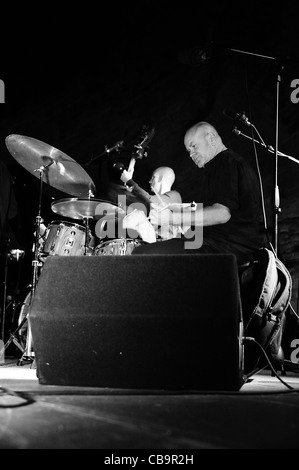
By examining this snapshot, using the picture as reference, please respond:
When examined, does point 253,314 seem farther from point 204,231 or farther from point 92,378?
point 92,378

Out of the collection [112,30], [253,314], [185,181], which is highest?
[112,30]

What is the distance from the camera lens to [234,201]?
2531mm

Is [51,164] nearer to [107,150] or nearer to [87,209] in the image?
[87,209]

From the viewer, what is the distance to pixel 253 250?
Answer: 2514 millimetres

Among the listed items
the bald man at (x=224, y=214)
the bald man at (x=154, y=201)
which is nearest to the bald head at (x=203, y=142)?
the bald man at (x=224, y=214)

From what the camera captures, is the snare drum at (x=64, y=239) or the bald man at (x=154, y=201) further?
the snare drum at (x=64, y=239)

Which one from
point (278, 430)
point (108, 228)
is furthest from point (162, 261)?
point (108, 228)

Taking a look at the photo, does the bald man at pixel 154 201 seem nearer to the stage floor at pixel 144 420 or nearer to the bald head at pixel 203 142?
the bald head at pixel 203 142

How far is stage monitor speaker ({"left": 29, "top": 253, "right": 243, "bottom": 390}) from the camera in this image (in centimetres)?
144

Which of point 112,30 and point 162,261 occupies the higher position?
point 112,30

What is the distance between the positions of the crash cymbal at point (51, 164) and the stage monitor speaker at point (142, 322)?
2276mm

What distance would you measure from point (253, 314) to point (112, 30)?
3.72 metres

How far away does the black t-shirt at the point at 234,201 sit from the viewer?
2496mm

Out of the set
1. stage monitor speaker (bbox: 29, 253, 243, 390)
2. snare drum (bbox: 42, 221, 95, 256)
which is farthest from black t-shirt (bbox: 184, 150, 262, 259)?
snare drum (bbox: 42, 221, 95, 256)
